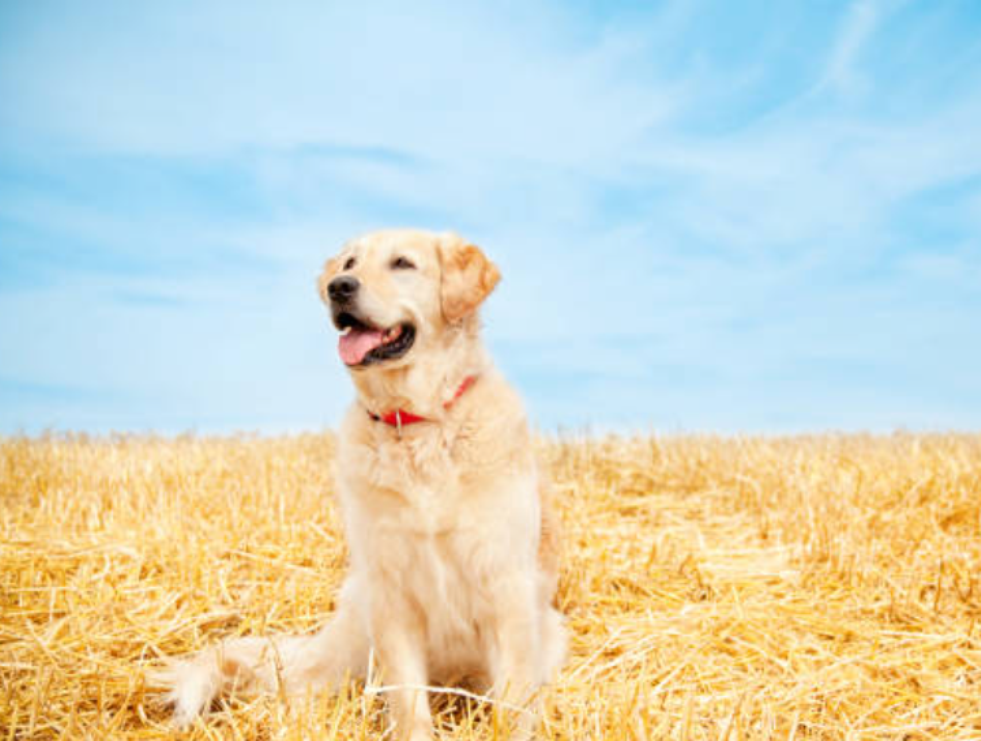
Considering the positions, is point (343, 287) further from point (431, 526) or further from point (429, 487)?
point (431, 526)

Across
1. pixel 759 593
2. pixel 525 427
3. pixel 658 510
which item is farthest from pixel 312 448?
pixel 525 427

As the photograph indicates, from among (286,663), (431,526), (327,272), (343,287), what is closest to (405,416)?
(431,526)

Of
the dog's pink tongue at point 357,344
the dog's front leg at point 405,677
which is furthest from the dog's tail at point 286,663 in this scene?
the dog's pink tongue at point 357,344

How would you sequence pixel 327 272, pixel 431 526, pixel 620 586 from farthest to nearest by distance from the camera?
pixel 620 586 → pixel 327 272 → pixel 431 526

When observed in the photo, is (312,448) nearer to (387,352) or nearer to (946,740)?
(387,352)

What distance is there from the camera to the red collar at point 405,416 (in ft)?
11.2

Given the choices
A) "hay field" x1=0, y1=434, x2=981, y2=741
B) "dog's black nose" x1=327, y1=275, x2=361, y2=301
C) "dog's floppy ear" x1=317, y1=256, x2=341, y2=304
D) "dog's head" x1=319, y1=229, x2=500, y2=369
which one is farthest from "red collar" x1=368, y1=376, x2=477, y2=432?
"hay field" x1=0, y1=434, x2=981, y2=741

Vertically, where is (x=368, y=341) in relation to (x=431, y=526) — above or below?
above

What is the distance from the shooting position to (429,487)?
3.30 metres

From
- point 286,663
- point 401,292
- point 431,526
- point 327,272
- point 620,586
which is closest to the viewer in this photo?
point 431,526

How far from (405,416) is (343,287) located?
0.53 metres

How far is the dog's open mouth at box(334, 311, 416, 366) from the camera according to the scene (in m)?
3.34

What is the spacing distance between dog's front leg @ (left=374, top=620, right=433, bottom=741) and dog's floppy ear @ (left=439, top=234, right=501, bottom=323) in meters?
1.19

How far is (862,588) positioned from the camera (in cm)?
501
